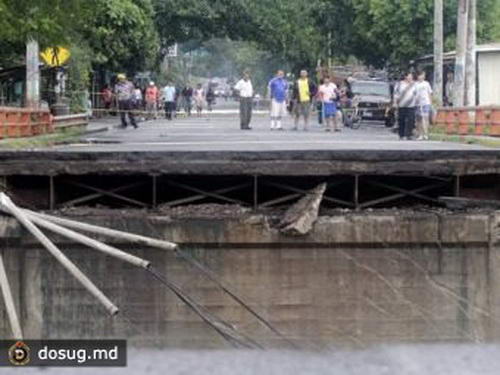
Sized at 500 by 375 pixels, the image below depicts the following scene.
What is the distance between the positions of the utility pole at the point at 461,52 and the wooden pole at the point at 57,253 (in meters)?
25.6

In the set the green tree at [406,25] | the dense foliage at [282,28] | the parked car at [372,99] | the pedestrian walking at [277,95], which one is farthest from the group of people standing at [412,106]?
the green tree at [406,25]

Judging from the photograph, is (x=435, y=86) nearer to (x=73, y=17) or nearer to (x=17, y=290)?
(x=73, y=17)

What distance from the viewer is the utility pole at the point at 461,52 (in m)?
34.0

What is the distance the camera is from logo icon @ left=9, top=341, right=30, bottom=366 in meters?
8.01

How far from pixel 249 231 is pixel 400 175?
1987 mm

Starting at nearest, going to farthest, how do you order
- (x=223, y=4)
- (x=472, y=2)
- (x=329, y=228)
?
1. (x=329, y=228)
2. (x=472, y=2)
3. (x=223, y=4)

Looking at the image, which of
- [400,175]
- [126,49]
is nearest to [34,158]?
[400,175]

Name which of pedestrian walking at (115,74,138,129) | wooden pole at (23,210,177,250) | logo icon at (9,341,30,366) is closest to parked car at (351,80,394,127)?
pedestrian walking at (115,74,138,129)

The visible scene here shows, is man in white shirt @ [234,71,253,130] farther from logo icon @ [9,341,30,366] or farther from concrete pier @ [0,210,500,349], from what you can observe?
logo icon @ [9,341,30,366]

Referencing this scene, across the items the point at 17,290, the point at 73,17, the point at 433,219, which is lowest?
the point at 17,290

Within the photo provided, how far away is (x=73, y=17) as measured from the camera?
18.6 meters

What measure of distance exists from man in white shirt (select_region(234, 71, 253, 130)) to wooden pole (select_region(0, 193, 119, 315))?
22.0m

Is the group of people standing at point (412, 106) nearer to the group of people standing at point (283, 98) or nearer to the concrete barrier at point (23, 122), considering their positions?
the group of people standing at point (283, 98)

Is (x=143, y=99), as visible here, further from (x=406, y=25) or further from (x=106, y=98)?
(x=406, y=25)
